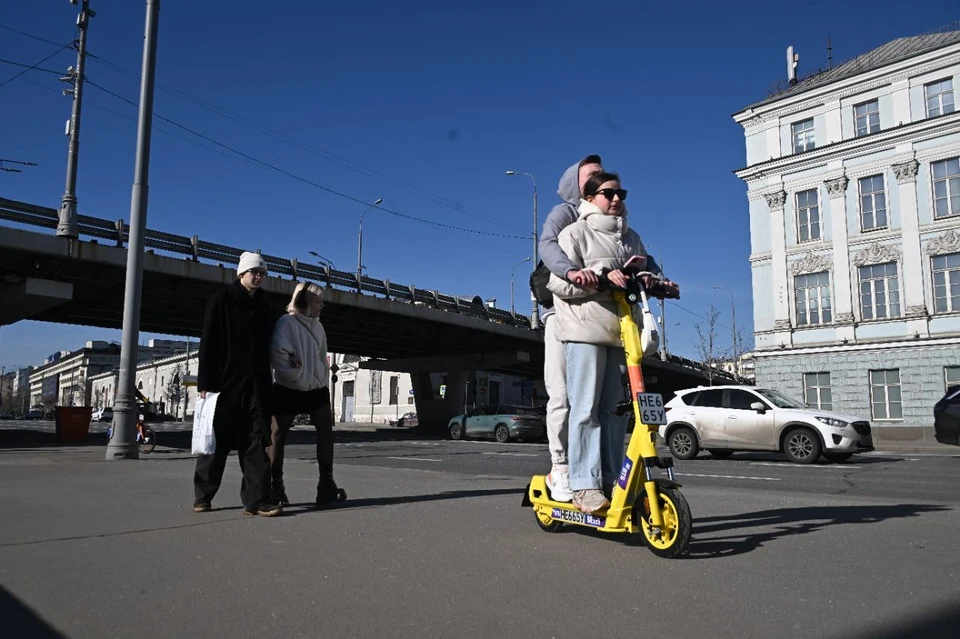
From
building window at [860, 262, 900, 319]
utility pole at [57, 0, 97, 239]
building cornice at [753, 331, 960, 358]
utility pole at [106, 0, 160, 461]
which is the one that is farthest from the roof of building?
utility pole at [106, 0, 160, 461]

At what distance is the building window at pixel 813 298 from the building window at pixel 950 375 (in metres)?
5.24

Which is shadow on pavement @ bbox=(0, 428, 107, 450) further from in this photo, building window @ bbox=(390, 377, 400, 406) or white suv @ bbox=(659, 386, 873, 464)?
building window @ bbox=(390, 377, 400, 406)

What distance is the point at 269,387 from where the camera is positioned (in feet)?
18.6

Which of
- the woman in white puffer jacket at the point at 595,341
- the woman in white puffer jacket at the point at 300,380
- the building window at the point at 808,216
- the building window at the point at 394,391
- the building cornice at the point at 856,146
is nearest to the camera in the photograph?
the woman in white puffer jacket at the point at 595,341

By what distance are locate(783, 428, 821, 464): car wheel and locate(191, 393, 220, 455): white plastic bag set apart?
455 inches

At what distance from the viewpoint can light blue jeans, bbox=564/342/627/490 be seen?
4.05 meters

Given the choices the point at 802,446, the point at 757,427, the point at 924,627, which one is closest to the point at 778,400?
the point at 757,427

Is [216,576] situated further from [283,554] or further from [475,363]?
[475,363]

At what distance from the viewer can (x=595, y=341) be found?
13.4ft

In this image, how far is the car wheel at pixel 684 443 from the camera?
50.0ft

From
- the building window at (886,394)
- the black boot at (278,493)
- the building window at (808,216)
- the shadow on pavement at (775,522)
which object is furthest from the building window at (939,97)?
the black boot at (278,493)

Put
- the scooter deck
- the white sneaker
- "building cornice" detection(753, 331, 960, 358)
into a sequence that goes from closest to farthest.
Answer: the scooter deck < the white sneaker < "building cornice" detection(753, 331, 960, 358)

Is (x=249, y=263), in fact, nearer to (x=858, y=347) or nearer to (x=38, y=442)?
(x=38, y=442)

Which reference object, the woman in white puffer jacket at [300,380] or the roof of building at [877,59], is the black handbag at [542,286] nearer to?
the woman in white puffer jacket at [300,380]
